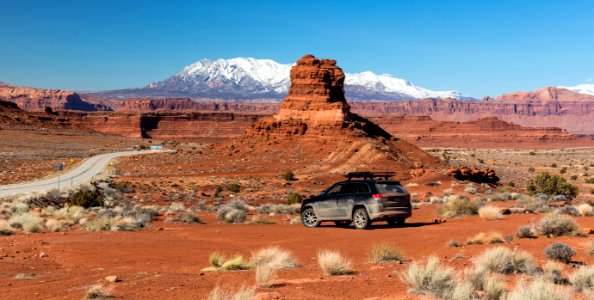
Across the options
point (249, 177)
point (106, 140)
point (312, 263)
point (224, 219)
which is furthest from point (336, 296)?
point (106, 140)

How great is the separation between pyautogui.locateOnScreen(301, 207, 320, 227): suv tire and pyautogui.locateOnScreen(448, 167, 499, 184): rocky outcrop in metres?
25.6

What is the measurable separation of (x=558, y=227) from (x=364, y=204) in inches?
211

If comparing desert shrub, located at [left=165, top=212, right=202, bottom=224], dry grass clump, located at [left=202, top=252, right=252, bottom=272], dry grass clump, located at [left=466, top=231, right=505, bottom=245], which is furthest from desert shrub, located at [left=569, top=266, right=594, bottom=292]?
desert shrub, located at [left=165, top=212, right=202, bottom=224]

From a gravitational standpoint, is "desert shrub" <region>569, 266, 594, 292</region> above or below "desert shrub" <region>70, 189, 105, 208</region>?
above

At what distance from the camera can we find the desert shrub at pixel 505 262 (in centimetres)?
880

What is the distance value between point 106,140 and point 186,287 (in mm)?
118110

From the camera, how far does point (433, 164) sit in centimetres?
5144

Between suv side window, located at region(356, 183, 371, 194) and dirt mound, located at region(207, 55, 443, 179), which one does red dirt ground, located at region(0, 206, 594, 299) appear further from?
dirt mound, located at region(207, 55, 443, 179)

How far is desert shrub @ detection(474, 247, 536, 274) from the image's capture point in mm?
8797

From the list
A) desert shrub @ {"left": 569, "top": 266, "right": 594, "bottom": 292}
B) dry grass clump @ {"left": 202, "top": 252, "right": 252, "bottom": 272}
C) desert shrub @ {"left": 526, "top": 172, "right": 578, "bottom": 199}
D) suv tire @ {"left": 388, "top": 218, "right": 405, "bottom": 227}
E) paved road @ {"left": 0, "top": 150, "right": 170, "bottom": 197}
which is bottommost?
paved road @ {"left": 0, "top": 150, "right": 170, "bottom": 197}

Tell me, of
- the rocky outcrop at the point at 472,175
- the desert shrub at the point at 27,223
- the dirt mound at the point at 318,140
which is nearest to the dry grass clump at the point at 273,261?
the desert shrub at the point at 27,223

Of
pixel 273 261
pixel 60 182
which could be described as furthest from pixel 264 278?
pixel 60 182

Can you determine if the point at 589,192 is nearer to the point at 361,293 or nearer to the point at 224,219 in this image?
the point at 224,219

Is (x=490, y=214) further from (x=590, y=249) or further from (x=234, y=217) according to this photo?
(x=234, y=217)
